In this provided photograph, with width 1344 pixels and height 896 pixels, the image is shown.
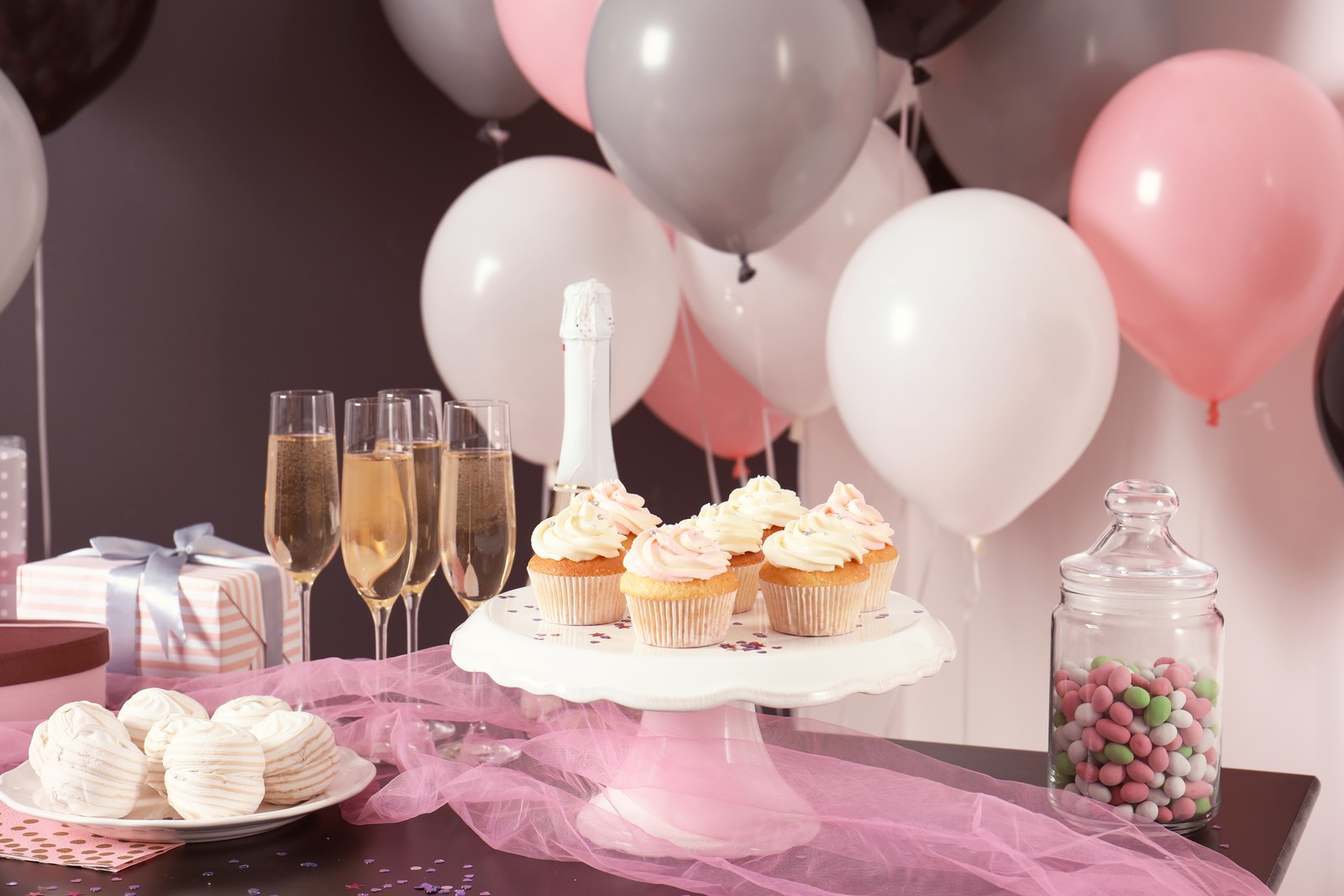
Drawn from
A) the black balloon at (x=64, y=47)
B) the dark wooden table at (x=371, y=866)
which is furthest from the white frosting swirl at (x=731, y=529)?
the black balloon at (x=64, y=47)

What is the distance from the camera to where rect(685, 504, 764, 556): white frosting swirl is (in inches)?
48.9

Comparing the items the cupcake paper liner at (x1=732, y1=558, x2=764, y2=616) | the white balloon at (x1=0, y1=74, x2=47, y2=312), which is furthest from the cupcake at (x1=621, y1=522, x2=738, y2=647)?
the white balloon at (x1=0, y1=74, x2=47, y2=312)

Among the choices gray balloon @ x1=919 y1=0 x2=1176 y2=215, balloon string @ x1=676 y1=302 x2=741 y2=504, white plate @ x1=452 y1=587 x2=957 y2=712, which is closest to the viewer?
white plate @ x1=452 y1=587 x2=957 y2=712

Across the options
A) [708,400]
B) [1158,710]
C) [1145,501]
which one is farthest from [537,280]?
[1158,710]

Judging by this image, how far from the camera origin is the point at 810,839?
1.08 metres

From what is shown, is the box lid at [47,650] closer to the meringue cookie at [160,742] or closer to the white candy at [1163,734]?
the meringue cookie at [160,742]

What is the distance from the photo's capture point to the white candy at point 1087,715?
1181 mm

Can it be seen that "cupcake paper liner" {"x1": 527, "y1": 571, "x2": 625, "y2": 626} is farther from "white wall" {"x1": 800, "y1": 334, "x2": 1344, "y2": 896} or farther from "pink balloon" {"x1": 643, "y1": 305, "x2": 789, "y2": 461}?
"pink balloon" {"x1": 643, "y1": 305, "x2": 789, "y2": 461}

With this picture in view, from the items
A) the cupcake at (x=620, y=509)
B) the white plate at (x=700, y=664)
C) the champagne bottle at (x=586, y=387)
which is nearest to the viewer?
the white plate at (x=700, y=664)

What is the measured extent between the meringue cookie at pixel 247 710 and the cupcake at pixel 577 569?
0.88 ft

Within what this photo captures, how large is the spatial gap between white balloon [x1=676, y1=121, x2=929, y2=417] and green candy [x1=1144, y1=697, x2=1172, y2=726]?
42.8 inches

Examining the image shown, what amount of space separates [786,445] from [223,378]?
1.42 metres

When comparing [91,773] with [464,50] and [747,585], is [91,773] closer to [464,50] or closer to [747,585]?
[747,585]

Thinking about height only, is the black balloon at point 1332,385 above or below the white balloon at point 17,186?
below
